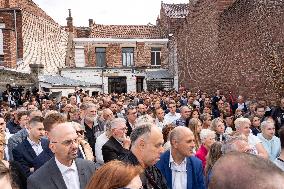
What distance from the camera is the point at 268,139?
7.11 meters

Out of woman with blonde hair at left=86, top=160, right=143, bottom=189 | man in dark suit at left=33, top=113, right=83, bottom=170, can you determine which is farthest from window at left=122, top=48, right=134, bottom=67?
woman with blonde hair at left=86, top=160, right=143, bottom=189

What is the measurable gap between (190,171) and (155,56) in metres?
35.9

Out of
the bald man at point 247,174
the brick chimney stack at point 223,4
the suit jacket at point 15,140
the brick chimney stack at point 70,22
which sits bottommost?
the suit jacket at point 15,140

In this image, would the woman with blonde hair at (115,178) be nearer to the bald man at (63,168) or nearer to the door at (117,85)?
the bald man at (63,168)

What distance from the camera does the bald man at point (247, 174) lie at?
1.63 m

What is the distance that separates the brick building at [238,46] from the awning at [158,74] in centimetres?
1001

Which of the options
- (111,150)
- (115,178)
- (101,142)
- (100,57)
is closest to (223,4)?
(101,142)

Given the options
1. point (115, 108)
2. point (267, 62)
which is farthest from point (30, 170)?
point (267, 62)

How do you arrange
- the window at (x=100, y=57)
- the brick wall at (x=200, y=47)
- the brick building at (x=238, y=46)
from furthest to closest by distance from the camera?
1. the window at (x=100, y=57)
2. the brick wall at (x=200, y=47)
3. the brick building at (x=238, y=46)

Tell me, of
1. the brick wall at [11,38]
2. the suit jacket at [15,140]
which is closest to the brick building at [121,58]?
the brick wall at [11,38]

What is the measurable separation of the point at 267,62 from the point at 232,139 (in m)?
8.99

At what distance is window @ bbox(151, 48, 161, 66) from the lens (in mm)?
40344

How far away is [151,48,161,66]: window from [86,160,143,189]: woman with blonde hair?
37.6 metres

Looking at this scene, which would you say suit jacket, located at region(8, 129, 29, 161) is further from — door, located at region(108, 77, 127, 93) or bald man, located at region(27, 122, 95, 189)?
door, located at region(108, 77, 127, 93)
